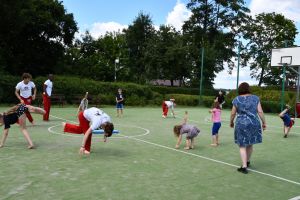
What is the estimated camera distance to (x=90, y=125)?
8797 millimetres

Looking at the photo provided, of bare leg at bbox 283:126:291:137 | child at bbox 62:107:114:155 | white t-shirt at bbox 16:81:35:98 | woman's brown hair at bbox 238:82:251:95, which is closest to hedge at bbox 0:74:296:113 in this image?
white t-shirt at bbox 16:81:35:98

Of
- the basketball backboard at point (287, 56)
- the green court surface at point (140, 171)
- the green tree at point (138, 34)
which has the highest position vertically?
the green tree at point (138, 34)

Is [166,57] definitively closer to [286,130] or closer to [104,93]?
[104,93]

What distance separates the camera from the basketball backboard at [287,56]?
29719mm

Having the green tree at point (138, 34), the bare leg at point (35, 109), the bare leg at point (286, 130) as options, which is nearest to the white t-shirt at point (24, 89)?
the bare leg at point (35, 109)

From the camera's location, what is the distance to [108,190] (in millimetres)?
6113

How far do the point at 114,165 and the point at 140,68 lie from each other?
172 ft

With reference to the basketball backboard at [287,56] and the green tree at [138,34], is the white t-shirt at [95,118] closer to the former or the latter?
the basketball backboard at [287,56]

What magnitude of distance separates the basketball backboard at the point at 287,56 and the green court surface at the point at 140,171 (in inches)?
785

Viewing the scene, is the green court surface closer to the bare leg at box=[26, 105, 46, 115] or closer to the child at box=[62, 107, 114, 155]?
the child at box=[62, 107, 114, 155]

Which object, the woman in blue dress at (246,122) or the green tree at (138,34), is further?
the green tree at (138,34)

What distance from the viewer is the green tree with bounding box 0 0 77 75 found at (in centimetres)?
4103

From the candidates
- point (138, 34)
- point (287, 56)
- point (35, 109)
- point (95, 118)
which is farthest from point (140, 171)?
point (138, 34)

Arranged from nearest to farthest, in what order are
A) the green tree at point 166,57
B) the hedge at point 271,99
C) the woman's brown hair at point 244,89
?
the woman's brown hair at point 244,89 < the hedge at point 271,99 < the green tree at point 166,57
